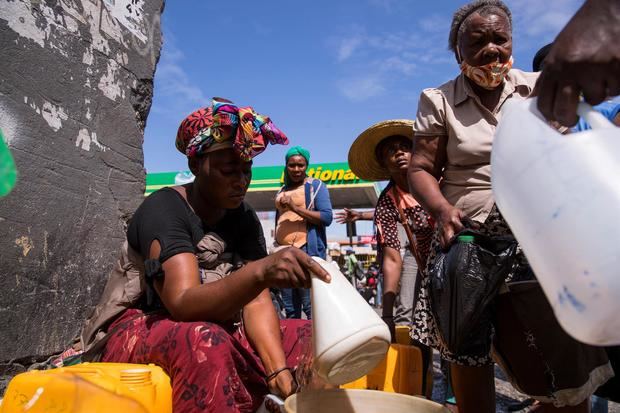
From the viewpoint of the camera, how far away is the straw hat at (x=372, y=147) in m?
3.08

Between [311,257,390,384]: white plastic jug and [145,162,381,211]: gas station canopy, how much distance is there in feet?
46.3

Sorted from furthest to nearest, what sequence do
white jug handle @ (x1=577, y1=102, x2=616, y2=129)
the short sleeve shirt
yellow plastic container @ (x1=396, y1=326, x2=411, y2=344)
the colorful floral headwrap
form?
yellow plastic container @ (x1=396, y1=326, x2=411, y2=344)
the colorful floral headwrap
the short sleeve shirt
white jug handle @ (x1=577, y1=102, x2=616, y2=129)

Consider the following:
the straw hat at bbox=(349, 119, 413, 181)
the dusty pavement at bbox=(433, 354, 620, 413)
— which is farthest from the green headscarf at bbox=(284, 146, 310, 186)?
the dusty pavement at bbox=(433, 354, 620, 413)

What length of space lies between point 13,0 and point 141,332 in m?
1.52

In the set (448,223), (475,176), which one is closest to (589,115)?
(448,223)

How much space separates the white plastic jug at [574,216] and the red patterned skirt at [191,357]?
0.98 meters

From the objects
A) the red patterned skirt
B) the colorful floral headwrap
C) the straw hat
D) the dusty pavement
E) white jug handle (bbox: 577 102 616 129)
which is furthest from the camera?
the straw hat

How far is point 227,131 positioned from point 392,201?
58.9 inches

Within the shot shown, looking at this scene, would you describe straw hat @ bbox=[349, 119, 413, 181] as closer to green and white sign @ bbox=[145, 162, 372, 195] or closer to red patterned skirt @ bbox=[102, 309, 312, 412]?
red patterned skirt @ bbox=[102, 309, 312, 412]

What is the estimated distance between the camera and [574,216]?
86 cm

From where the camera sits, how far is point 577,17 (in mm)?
1011

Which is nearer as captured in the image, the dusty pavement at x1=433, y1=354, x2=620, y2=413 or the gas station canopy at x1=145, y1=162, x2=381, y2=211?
the dusty pavement at x1=433, y1=354, x2=620, y2=413

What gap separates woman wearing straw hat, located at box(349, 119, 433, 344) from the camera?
3.05 metres

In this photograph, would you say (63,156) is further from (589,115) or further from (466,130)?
(589,115)
